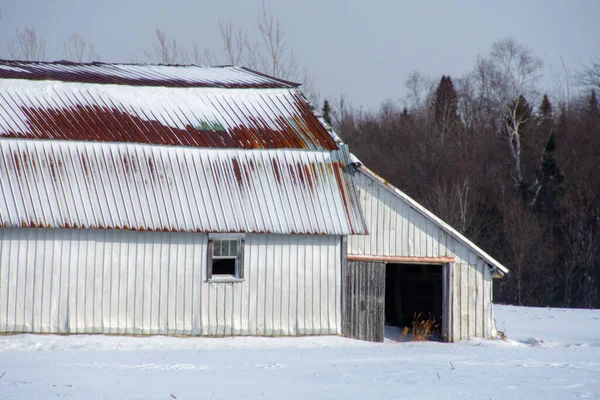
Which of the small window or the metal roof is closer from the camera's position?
the small window

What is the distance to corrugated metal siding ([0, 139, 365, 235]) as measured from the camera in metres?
16.8

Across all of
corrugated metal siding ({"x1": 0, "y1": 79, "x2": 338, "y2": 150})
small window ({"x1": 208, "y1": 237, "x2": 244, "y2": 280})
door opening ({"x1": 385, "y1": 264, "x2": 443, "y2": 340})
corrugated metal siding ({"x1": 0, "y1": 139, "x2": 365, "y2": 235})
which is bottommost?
door opening ({"x1": 385, "y1": 264, "x2": 443, "y2": 340})

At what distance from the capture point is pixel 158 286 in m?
17.4

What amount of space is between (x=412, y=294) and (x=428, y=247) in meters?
4.21

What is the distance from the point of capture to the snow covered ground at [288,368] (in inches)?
464

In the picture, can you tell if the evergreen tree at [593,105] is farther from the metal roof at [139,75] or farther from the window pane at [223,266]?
the window pane at [223,266]

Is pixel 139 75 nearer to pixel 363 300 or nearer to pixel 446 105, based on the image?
pixel 363 300

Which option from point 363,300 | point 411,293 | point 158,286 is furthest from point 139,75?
point 411,293

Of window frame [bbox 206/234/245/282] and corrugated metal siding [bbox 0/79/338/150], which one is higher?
corrugated metal siding [bbox 0/79/338/150]

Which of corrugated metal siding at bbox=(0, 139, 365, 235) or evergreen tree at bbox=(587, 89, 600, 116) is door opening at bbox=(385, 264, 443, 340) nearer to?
corrugated metal siding at bbox=(0, 139, 365, 235)

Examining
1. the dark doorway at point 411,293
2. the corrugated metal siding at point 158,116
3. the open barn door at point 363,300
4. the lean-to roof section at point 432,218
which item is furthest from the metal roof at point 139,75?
the dark doorway at point 411,293

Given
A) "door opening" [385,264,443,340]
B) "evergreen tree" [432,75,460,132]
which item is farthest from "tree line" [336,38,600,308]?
"door opening" [385,264,443,340]

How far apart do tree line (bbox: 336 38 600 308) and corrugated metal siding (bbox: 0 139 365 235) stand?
1085 inches

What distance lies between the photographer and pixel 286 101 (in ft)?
68.8
